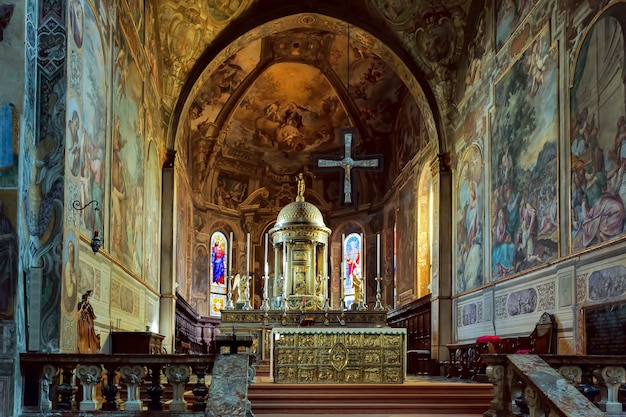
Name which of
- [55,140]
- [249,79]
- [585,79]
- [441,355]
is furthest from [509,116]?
[249,79]

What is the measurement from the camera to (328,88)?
2712cm

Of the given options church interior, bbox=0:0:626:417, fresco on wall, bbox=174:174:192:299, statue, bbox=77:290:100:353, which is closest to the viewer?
church interior, bbox=0:0:626:417

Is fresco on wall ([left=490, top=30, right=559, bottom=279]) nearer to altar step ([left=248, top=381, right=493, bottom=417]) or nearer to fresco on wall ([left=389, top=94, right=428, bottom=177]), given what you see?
altar step ([left=248, top=381, right=493, bottom=417])

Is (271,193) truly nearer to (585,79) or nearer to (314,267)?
(314,267)

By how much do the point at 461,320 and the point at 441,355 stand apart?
1.21 metres

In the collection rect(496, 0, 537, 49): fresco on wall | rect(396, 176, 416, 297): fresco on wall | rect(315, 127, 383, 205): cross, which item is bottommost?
rect(396, 176, 416, 297): fresco on wall

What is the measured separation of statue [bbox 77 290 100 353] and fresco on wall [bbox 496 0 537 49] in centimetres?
984

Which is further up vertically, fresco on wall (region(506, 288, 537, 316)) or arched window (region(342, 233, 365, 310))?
arched window (region(342, 233, 365, 310))

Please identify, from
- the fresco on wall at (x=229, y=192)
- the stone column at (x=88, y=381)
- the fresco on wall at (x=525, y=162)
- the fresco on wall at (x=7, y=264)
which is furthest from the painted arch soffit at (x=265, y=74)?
the stone column at (x=88, y=381)

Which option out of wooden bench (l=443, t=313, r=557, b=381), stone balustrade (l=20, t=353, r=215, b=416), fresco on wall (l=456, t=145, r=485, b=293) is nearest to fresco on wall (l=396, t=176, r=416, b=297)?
fresco on wall (l=456, t=145, r=485, b=293)

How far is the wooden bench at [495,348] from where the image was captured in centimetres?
1240

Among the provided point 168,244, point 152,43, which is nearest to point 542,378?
point 152,43

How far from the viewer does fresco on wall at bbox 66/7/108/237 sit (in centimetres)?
888

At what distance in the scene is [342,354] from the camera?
13.5 m
